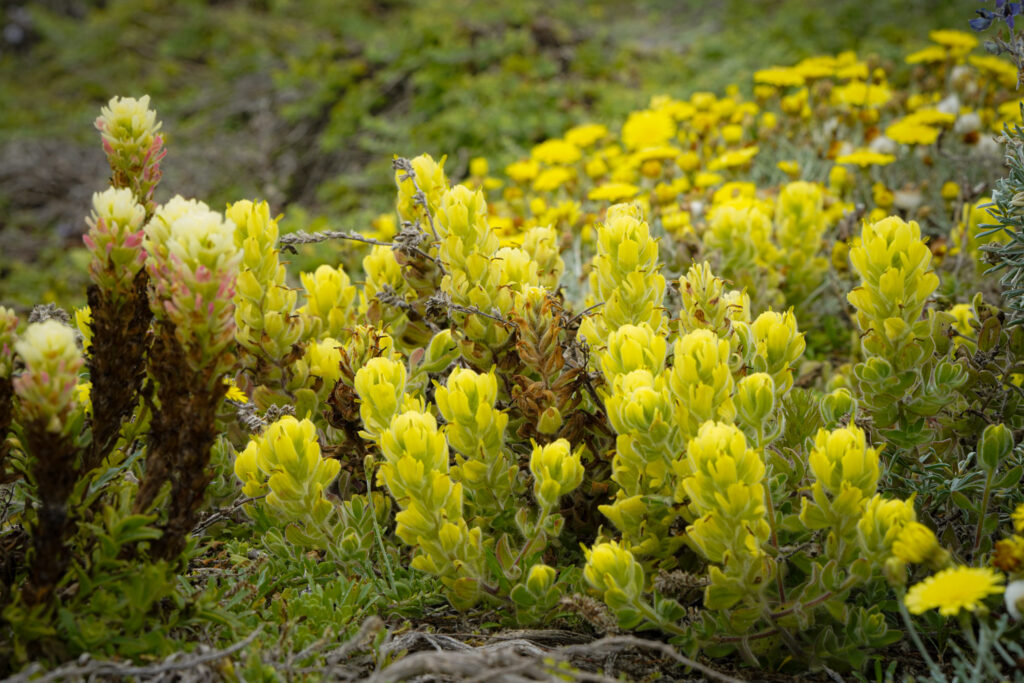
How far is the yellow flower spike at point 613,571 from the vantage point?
148 cm

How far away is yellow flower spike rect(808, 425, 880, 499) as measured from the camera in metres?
1.46

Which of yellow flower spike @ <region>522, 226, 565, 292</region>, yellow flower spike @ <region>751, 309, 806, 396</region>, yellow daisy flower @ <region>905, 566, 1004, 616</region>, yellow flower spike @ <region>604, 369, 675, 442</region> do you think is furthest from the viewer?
yellow flower spike @ <region>522, 226, 565, 292</region>

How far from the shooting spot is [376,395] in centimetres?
172

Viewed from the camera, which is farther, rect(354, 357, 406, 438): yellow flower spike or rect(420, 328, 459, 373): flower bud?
rect(420, 328, 459, 373): flower bud

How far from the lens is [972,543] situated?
1771 mm

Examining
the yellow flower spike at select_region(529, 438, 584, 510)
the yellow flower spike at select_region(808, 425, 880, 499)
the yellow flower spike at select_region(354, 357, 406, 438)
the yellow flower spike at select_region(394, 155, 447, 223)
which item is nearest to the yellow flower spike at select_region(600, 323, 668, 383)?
the yellow flower spike at select_region(529, 438, 584, 510)

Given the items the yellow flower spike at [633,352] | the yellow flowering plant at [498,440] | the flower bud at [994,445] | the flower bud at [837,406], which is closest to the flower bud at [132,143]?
the yellow flowering plant at [498,440]

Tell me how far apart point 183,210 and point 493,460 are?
818 millimetres

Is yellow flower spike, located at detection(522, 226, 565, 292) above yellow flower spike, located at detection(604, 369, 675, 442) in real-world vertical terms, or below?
above

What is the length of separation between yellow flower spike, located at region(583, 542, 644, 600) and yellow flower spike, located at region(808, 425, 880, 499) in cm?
39

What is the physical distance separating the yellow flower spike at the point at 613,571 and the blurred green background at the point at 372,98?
3871 mm

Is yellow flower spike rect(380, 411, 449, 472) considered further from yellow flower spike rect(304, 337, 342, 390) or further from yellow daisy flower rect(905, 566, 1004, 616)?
yellow daisy flower rect(905, 566, 1004, 616)

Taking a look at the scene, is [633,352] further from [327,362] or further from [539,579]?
[327,362]

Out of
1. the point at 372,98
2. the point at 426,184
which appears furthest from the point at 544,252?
the point at 372,98
